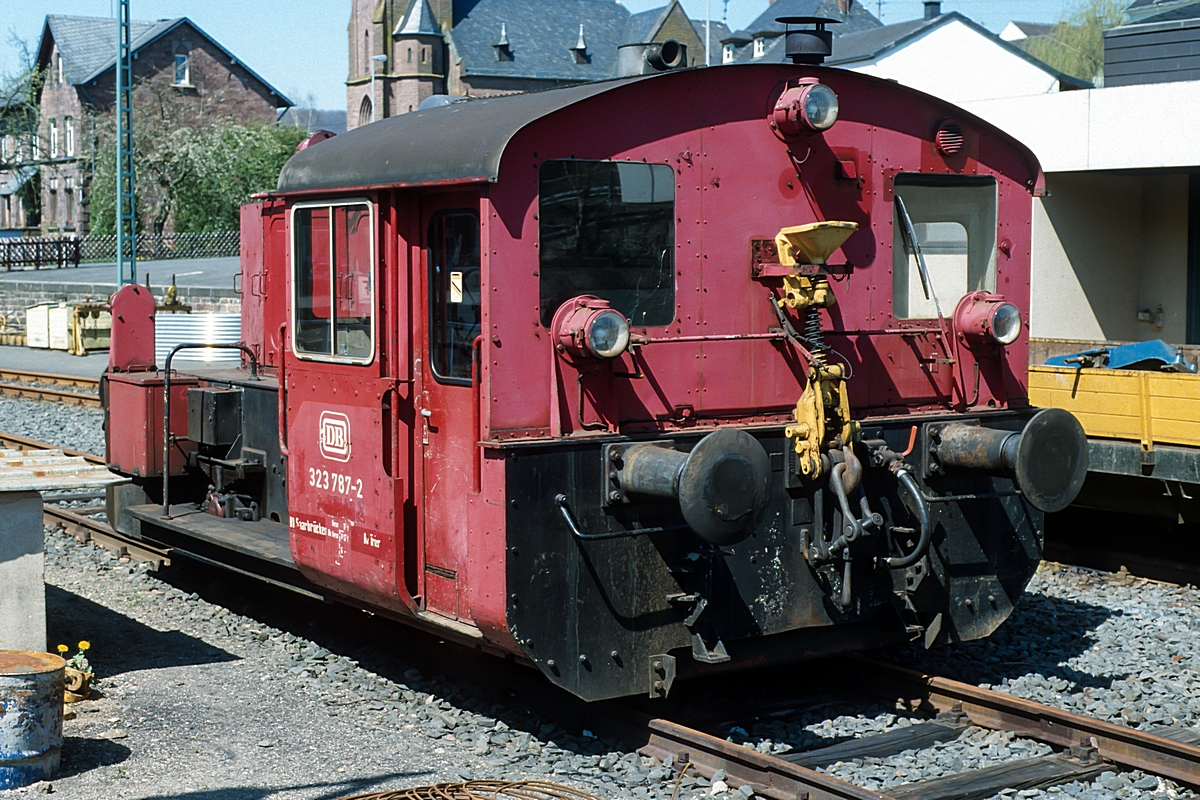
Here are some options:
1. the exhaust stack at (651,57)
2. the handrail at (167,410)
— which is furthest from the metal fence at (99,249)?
the exhaust stack at (651,57)

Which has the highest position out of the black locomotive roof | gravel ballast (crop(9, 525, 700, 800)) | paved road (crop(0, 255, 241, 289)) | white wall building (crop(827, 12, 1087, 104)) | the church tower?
the church tower

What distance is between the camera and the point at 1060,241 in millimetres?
16266

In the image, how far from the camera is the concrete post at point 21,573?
6738 mm

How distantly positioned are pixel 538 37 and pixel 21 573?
7119 centimetres

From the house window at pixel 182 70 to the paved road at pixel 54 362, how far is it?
3559cm

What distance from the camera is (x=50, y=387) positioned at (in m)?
21.3

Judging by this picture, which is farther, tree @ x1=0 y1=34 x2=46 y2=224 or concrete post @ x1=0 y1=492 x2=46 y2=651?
tree @ x1=0 y1=34 x2=46 y2=224

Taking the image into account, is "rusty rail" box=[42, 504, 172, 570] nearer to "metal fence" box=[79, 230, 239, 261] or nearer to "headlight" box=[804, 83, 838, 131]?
"headlight" box=[804, 83, 838, 131]

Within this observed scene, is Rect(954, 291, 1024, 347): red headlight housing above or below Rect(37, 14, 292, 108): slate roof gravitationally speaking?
below

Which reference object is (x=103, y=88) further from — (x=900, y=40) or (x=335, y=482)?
(x=335, y=482)

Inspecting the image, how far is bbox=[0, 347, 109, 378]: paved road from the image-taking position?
24.7m

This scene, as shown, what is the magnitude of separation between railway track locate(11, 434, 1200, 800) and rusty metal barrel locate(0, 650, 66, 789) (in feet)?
7.09

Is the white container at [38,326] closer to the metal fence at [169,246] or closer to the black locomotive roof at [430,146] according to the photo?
the metal fence at [169,246]

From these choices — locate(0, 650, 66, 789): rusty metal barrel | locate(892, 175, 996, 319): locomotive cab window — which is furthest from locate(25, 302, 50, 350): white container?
locate(892, 175, 996, 319): locomotive cab window
